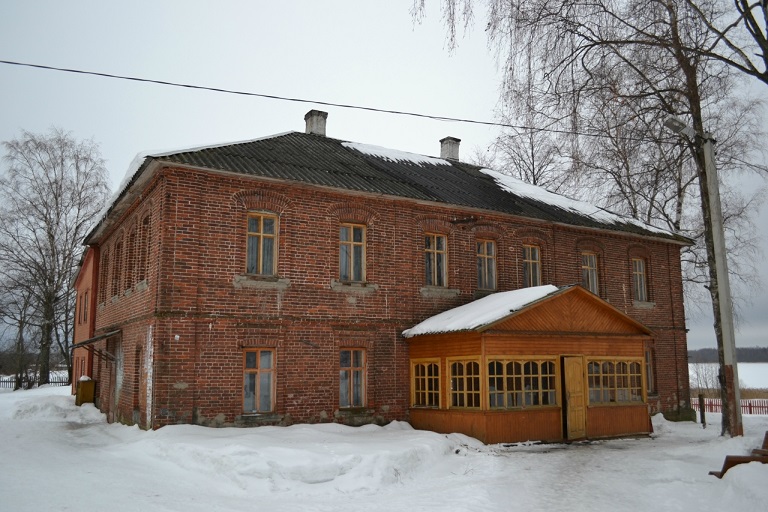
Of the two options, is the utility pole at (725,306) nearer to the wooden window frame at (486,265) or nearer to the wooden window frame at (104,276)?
the wooden window frame at (486,265)

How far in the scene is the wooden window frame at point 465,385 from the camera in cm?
1514

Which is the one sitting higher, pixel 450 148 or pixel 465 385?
pixel 450 148

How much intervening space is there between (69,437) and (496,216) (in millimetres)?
12867

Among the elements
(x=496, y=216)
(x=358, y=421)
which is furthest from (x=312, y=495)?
(x=496, y=216)

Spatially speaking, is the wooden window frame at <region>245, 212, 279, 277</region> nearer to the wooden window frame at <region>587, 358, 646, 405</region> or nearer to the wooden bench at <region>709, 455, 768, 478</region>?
the wooden window frame at <region>587, 358, 646, 405</region>

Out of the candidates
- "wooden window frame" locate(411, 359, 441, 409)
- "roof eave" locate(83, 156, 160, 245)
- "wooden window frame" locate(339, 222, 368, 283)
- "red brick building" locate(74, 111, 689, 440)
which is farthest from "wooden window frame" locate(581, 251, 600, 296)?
"roof eave" locate(83, 156, 160, 245)

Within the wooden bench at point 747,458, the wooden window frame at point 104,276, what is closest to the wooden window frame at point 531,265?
the wooden bench at point 747,458

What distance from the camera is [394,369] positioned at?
16.9 m

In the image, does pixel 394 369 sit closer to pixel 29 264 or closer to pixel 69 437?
pixel 69 437

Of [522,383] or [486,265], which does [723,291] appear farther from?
[486,265]

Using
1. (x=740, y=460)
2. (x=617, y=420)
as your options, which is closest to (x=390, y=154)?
(x=617, y=420)

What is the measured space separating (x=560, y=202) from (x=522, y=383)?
30.2 ft

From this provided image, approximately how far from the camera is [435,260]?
716 inches

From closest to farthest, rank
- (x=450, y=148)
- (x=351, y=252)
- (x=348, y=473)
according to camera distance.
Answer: (x=348, y=473) < (x=351, y=252) < (x=450, y=148)
